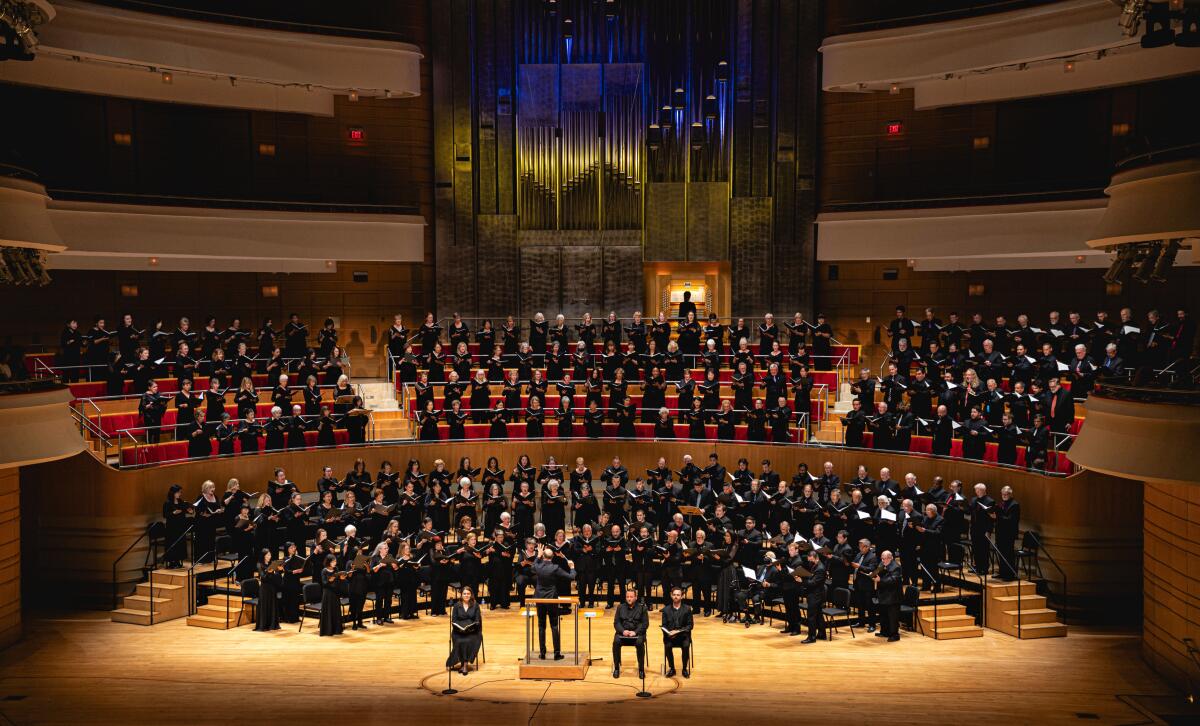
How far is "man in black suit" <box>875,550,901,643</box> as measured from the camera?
11273 millimetres

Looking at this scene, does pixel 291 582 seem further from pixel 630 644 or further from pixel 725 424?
pixel 725 424

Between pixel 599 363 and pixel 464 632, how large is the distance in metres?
6.83

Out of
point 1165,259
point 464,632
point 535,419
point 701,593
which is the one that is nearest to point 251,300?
point 535,419

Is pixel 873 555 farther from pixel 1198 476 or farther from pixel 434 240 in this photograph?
pixel 434 240

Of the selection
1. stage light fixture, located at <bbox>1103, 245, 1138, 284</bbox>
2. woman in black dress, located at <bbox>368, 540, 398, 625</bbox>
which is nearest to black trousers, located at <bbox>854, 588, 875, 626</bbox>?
stage light fixture, located at <bbox>1103, 245, 1138, 284</bbox>

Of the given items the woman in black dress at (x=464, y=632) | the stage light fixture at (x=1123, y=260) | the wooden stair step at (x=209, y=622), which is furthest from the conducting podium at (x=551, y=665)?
the stage light fixture at (x=1123, y=260)

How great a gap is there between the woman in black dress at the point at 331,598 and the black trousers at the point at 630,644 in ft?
10.4

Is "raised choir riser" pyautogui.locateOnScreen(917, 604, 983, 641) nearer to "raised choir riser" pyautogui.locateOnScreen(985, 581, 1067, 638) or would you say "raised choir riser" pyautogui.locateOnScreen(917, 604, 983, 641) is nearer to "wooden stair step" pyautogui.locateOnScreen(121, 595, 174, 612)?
"raised choir riser" pyautogui.locateOnScreen(985, 581, 1067, 638)

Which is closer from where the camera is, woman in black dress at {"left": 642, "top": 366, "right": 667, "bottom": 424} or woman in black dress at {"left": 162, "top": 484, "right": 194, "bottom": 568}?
woman in black dress at {"left": 162, "top": 484, "right": 194, "bottom": 568}

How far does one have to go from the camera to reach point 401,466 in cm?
1523

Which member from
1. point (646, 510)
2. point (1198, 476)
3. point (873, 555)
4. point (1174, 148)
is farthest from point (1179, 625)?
point (646, 510)

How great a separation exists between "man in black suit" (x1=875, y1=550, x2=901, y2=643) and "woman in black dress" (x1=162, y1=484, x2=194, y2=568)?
7982 millimetres

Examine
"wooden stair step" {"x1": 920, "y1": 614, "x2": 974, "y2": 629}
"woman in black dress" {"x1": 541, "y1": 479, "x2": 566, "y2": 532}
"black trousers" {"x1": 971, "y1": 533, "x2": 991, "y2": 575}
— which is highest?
"woman in black dress" {"x1": 541, "y1": 479, "x2": 566, "y2": 532}

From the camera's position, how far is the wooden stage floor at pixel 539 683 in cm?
930
